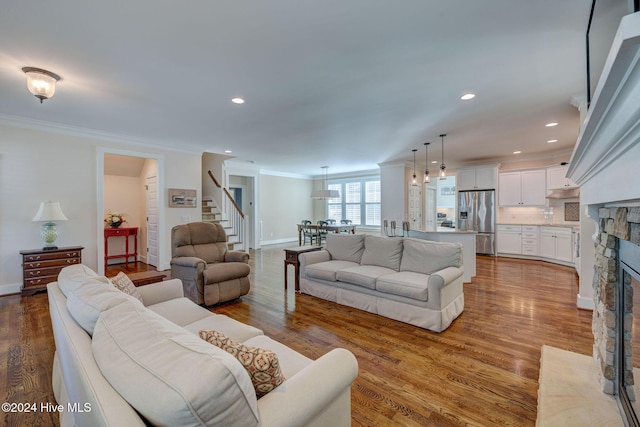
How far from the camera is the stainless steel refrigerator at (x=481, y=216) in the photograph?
23.1 feet

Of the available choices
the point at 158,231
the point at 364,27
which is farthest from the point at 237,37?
the point at 158,231

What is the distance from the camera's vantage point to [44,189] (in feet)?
14.2

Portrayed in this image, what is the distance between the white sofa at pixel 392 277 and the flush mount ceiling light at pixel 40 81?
3315 mm

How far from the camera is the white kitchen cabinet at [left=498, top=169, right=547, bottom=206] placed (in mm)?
6543

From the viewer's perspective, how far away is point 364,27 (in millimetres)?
Answer: 2012

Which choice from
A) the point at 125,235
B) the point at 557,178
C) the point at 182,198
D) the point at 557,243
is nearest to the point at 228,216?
the point at 182,198

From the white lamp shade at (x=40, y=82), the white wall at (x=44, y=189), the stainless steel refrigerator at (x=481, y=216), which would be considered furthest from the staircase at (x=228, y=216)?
the stainless steel refrigerator at (x=481, y=216)

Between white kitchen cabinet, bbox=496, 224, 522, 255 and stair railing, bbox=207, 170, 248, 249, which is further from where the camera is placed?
stair railing, bbox=207, 170, 248, 249

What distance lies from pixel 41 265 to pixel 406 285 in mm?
5184

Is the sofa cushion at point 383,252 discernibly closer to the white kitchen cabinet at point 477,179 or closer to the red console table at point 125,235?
the white kitchen cabinet at point 477,179

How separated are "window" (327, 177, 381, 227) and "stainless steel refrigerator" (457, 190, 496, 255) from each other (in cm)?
310

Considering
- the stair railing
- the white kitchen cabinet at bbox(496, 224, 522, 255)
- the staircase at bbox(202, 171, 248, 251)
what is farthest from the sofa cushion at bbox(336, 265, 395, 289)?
the white kitchen cabinet at bbox(496, 224, 522, 255)

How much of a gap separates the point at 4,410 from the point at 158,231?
13.7ft

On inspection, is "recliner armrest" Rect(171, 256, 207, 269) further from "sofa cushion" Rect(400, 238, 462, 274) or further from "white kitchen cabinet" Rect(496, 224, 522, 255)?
"white kitchen cabinet" Rect(496, 224, 522, 255)
